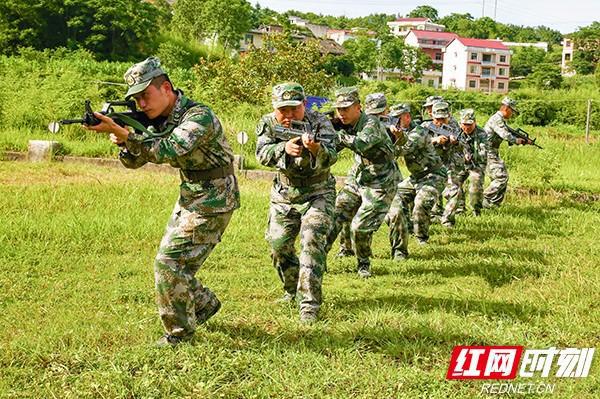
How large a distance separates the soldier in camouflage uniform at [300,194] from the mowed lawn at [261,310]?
1.10ft

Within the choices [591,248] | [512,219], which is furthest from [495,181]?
[591,248]

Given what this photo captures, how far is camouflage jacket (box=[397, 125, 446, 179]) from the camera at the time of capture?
9.66 meters

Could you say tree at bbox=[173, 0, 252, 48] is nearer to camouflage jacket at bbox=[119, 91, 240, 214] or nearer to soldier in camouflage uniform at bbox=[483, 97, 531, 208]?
soldier in camouflage uniform at bbox=[483, 97, 531, 208]

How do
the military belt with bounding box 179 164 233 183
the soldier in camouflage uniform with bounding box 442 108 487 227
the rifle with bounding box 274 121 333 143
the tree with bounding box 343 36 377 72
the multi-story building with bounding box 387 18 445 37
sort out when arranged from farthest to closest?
the multi-story building with bounding box 387 18 445 37, the tree with bounding box 343 36 377 72, the soldier in camouflage uniform with bounding box 442 108 487 227, the rifle with bounding box 274 121 333 143, the military belt with bounding box 179 164 233 183

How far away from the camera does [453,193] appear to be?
11.6 m

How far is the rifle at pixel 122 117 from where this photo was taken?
14.9 ft

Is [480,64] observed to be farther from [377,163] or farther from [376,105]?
[377,163]

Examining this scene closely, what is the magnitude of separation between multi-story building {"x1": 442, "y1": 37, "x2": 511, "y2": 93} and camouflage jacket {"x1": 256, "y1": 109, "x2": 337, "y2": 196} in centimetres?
9337

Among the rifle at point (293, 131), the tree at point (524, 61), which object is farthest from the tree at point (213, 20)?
the rifle at point (293, 131)

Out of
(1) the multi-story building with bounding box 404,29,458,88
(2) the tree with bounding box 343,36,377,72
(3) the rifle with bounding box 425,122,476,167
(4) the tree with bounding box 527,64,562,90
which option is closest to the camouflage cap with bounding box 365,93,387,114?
(3) the rifle with bounding box 425,122,476,167

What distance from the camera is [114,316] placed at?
5.95 metres

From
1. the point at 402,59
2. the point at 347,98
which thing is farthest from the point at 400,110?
the point at 402,59

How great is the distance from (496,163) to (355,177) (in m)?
6.11

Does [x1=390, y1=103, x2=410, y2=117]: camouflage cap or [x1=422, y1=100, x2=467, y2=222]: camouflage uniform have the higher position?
[x1=390, y1=103, x2=410, y2=117]: camouflage cap
